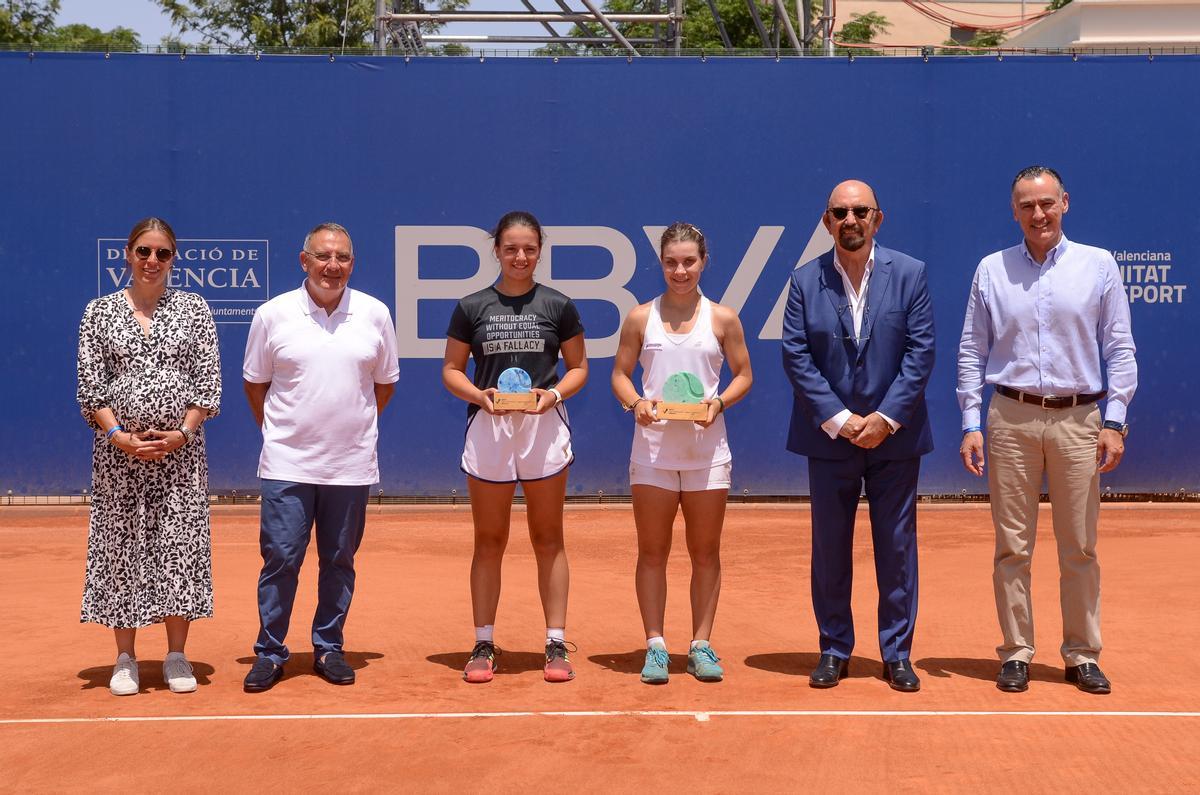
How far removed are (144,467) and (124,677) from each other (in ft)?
2.69

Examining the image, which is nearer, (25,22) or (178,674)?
(178,674)

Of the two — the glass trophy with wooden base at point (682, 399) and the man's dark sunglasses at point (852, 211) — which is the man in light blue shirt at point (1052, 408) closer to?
the man's dark sunglasses at point (852, 211)

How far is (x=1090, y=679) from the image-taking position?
537cm

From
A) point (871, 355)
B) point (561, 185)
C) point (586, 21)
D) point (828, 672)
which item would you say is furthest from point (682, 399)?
point (586, 21)

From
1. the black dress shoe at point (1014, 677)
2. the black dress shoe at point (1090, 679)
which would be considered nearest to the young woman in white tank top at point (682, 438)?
the black dress shoe at point (1014, 677)

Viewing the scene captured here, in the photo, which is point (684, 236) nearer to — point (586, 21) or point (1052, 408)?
point (1052, 408)

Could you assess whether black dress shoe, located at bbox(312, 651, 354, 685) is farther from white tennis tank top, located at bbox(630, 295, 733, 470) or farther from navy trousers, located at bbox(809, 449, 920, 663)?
navy trousers, located at bbox(809, 449, 920, 663)

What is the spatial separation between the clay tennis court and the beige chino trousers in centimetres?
24

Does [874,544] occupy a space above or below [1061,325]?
below

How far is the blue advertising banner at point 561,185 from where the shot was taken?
10.4 meters

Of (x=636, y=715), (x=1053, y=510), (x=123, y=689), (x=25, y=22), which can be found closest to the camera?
(x=636, y=715)

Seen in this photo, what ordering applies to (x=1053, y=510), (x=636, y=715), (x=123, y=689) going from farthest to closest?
(x=1053, y=510)
(x=123, y=689)
(x=636, y=715)

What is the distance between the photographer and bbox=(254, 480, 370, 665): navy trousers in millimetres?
5566

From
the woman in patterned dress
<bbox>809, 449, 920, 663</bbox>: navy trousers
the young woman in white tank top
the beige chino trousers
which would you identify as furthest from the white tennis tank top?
the woman in patterned dress
